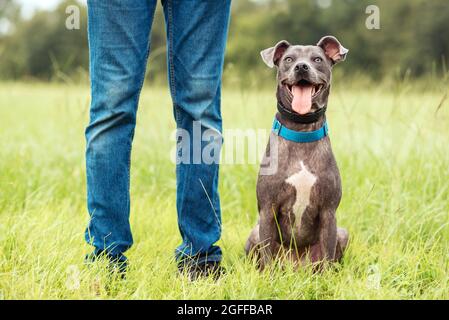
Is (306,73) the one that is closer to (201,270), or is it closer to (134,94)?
(134,94)

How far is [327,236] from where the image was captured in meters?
2.45

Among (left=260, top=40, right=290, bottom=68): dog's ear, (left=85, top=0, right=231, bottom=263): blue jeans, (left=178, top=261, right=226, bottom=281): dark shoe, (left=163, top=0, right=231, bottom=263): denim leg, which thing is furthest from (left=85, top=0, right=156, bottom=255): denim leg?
(left=260, top=40, right=290, bottom=68): dog's ear

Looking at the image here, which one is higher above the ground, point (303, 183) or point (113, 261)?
point (303, 183)

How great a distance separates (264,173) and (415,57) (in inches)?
721

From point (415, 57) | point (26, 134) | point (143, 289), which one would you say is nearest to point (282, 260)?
point (143, 289)

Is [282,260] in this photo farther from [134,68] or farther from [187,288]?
[134,68]

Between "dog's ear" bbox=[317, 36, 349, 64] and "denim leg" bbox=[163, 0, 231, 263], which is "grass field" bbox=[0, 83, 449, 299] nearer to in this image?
"denim leg" bbox=[163, 0, 231, 263]

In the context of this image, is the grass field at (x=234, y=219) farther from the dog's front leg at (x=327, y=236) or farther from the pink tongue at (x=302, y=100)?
the pink tongue at (x=302, y=100)

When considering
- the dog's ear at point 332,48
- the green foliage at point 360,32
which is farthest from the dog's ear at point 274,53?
the green foliage at point 360,32

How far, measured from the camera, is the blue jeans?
2246mm

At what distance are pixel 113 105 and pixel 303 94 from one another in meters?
0.76

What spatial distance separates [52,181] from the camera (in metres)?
3.91

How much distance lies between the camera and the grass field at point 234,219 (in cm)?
229

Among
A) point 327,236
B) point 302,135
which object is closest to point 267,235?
point 327,236
